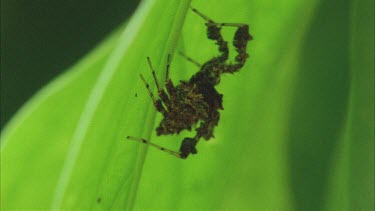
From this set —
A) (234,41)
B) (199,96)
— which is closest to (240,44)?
(234,41)

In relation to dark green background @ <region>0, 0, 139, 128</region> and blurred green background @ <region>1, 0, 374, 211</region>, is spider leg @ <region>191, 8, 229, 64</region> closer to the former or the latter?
blurred green background @ <region>1, 0, 374, 211</region>

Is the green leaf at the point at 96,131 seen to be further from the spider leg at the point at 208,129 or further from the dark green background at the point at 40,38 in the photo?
the dark green background at the point at 40,38

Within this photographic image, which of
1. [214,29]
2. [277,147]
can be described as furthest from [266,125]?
[214,29]

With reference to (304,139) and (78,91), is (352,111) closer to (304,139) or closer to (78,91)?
(304,139)

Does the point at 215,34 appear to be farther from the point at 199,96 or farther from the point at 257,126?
the point at 199,96

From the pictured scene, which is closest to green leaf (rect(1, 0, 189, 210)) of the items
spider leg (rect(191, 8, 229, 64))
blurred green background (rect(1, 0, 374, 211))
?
blurred green background (rect(1, 0, 374, 211))

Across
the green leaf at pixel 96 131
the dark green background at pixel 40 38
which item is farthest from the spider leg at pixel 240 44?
the dark green background at pixel 40 38
